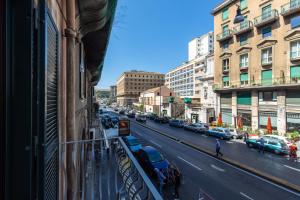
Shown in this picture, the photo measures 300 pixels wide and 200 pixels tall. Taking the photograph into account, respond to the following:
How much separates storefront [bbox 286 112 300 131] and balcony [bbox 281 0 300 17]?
11.8 metres

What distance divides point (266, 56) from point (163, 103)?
33.8 metres

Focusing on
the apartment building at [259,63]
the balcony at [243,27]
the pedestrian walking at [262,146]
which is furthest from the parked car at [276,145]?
the balcony at [243,27]

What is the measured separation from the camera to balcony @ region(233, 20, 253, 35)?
29794 mm

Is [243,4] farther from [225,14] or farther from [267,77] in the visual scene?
[267,77]

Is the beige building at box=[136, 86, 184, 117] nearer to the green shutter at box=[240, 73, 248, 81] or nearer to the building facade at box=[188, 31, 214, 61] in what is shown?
the green shutter at box=[240, 73, 248, 81]

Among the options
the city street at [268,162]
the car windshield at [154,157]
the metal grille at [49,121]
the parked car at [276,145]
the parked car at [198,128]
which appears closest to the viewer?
the metal grille at [49,121]

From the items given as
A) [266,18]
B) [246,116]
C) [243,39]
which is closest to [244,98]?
[246,116]

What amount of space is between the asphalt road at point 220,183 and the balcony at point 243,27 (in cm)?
2224

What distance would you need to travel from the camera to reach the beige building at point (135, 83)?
110188mm

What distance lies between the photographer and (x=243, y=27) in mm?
30922

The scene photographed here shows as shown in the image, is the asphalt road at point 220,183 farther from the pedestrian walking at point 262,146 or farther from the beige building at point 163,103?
the beige building at point 163,103

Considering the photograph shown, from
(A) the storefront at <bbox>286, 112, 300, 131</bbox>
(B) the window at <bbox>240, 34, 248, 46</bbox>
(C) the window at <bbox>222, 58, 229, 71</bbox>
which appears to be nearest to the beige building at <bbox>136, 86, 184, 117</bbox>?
(C) the window at <bbox>222, 58, 229, 71</bbox>
